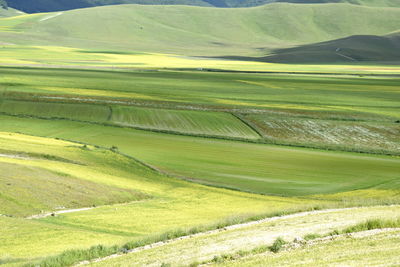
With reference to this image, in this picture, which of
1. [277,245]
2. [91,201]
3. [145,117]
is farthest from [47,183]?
[145,117]

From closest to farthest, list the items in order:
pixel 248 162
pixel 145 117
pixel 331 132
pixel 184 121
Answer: pixel 248 162, pixel 331 132, pixel 184 121, pixel 145 117

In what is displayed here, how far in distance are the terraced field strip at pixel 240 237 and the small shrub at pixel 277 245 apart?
0.37 meters

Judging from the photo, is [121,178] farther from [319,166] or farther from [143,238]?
[143,238]

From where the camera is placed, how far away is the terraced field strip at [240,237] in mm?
19938

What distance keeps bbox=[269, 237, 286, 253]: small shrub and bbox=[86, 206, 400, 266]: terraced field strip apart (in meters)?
0.37

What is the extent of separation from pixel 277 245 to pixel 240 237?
7.47ft

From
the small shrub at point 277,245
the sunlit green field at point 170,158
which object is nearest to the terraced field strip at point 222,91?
the sunlit green field at point 170,158

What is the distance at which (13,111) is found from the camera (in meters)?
72.7

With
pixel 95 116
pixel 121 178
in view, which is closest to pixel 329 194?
pixel 121 178

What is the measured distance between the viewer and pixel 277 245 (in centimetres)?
1980

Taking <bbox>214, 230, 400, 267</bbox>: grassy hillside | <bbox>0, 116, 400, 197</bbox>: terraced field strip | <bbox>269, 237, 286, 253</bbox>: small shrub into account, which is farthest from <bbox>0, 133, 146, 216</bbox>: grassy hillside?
<bbox>214, 230, 400, 267</bbox>: grassy hillside

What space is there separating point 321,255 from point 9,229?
14.2 m

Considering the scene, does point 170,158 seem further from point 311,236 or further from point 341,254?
point 341,254

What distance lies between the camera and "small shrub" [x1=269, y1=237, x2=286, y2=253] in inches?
775
